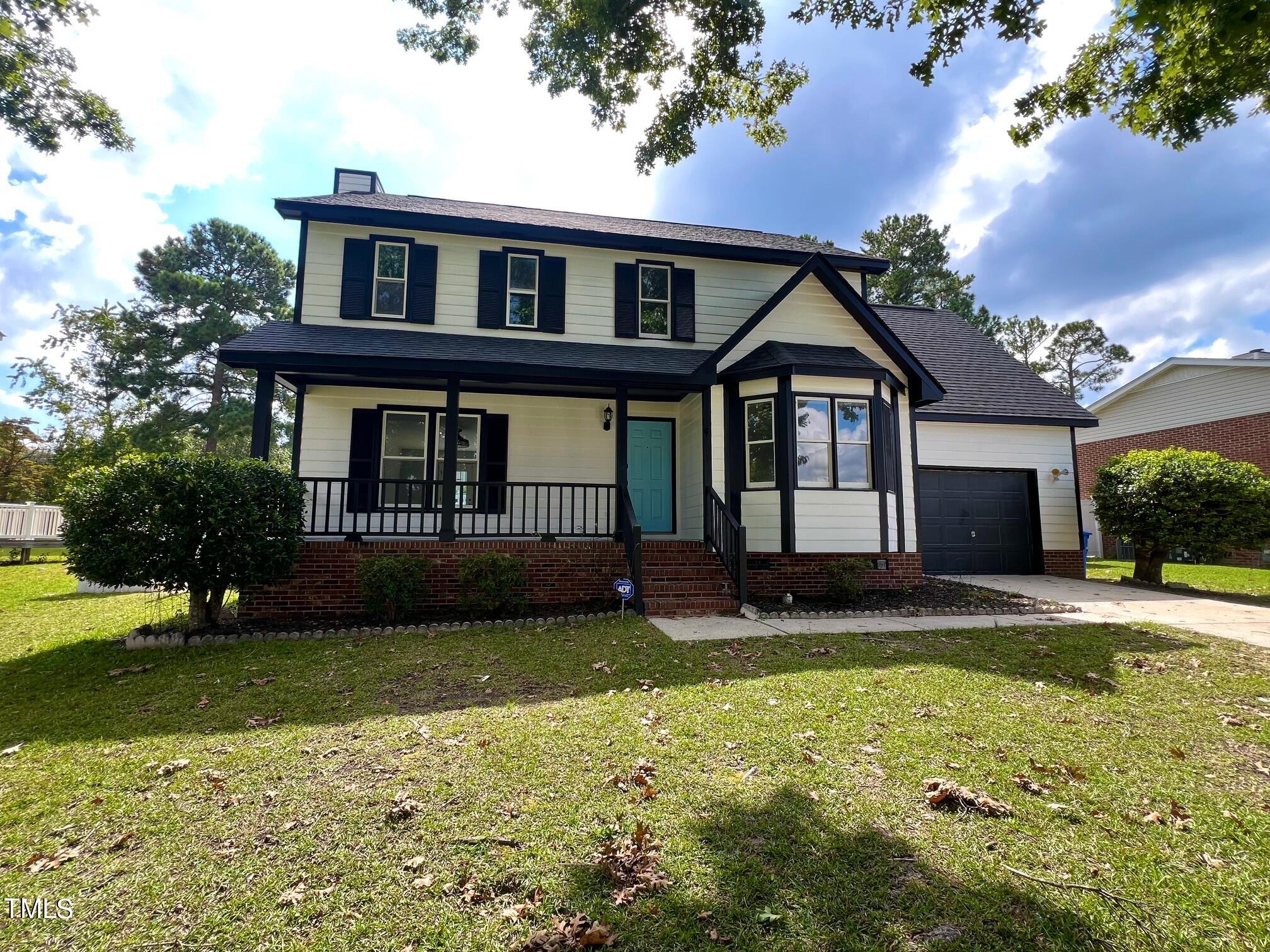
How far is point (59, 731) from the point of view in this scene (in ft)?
12.3

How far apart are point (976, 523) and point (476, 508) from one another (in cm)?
1086

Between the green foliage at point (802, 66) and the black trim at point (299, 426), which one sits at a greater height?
the green foliage at point (802, 66)

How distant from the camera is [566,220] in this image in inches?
465

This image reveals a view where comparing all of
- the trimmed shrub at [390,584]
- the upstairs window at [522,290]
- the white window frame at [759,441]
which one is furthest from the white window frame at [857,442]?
the trimmed shrub at [390,584]

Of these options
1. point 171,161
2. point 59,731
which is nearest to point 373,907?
point 59,731

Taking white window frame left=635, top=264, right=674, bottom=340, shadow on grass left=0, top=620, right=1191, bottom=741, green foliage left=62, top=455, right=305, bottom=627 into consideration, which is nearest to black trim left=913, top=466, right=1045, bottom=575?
shadow on grass left=0, top=620, right=1191, bottom=741

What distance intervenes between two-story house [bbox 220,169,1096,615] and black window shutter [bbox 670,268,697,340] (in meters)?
0.05

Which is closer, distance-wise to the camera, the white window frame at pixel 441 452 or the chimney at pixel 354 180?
the white window frame at pixel 441 452

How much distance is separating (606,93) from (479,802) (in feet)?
26.6

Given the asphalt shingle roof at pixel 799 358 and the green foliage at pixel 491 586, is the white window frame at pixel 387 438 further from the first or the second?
the asphalt shingle roof at pixel 799 358

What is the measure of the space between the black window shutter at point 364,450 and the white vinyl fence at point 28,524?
11.2 metres

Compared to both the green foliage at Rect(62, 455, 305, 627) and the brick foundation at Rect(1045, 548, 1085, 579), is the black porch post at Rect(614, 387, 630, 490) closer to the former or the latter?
the green foliage at Rect(62, 455, 305, 627)

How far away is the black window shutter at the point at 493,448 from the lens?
33.7 feet

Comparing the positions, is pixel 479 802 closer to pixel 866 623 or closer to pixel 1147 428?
pixel 866 623
